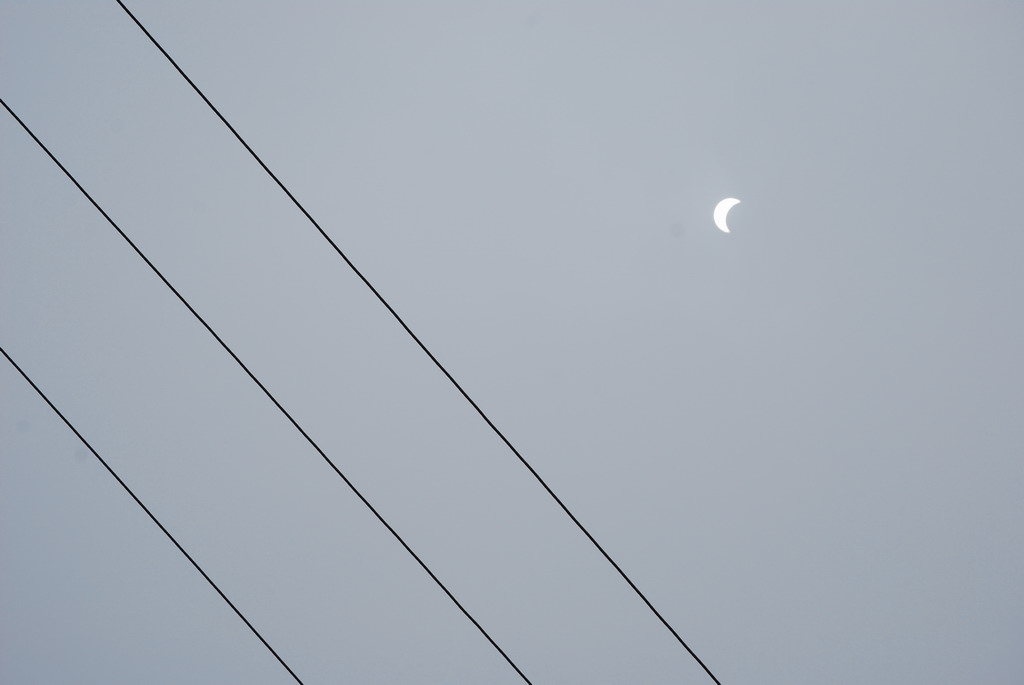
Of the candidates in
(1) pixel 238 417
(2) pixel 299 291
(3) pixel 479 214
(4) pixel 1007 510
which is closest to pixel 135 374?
(1) pixel 238 417

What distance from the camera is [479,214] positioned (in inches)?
368

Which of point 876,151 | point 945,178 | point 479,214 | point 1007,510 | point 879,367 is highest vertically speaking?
point 479,214

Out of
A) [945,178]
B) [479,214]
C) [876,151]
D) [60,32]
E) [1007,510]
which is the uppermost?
[60,32]

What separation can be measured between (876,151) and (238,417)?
25.1ft

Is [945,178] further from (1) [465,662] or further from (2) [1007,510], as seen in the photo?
(1) [465,662]

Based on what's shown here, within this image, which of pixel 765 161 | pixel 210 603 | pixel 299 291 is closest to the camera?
pixel 765 161

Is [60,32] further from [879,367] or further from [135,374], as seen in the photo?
[879,367]

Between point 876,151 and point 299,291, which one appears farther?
point 299,291

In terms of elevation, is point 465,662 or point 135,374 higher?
point 135,374

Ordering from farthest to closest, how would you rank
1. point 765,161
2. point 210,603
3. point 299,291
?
point 210,603 < point 299,291 < point 765,161

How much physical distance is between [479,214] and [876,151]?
13.8ft

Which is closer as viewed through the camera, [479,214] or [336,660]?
[479,214]

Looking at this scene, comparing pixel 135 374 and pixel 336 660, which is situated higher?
pixel 135 374

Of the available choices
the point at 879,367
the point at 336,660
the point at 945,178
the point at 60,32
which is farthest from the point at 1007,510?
the point at 60,32
